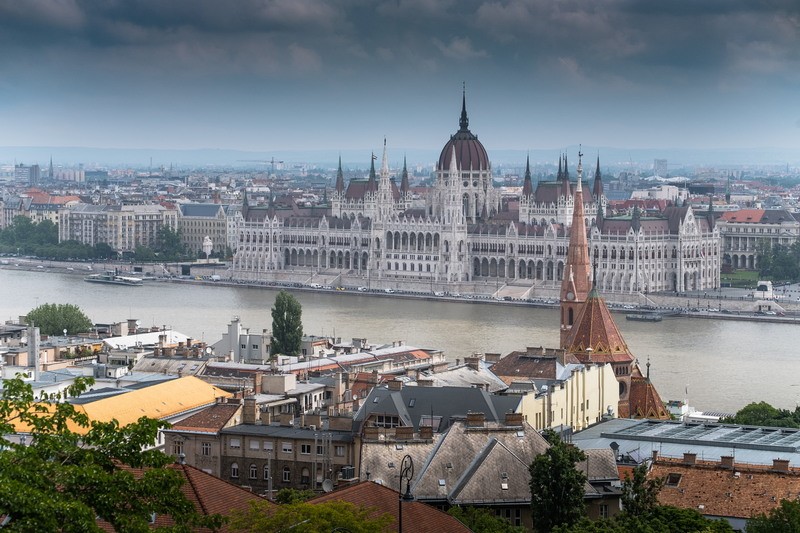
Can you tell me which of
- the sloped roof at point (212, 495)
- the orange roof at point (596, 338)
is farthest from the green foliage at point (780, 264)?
the sloped roof at point (212, 495)

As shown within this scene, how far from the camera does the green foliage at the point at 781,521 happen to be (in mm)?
15859

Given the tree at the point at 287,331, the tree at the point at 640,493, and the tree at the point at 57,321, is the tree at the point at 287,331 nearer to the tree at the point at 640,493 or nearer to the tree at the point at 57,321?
the tree at the point at 57,321

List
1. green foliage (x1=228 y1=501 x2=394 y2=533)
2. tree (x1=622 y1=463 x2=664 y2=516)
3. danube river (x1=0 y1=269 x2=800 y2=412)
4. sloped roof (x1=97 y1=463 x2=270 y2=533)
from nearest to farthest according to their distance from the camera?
green foliage (x1=228 y1=501 x2=394 y2=533) < sloped roof (x1=97 y1=463 x2=270 y2=533) < tree (x1=622 y1=463 x2=664 y2=516) < danube river (x1=0 y1=269 x2=800 y2=412)

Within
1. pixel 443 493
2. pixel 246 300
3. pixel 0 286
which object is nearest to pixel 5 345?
pixel 443 493

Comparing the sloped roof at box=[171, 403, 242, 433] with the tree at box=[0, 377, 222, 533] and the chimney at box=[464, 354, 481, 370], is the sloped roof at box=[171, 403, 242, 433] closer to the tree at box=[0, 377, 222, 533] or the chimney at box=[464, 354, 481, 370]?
the chimney at box=[464, 354, 481, 370]

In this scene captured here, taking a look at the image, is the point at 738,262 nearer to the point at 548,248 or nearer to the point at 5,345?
the point at 548,248

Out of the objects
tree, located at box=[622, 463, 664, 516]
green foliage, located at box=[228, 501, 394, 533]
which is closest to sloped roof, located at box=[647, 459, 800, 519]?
tree, located at box=[622, 463, 664, 516]

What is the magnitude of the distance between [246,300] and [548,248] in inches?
600

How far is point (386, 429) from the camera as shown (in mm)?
19953

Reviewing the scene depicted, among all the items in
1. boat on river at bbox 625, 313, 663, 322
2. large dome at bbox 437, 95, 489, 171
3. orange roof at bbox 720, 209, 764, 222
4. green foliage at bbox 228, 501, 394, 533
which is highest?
large dome at bbox 437, 95, 489, 171

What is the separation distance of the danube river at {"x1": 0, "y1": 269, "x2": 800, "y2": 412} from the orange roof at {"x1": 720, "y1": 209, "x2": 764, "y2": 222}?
90.9 feet

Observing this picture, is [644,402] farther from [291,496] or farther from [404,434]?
[291,496]

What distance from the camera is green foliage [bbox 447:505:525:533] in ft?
52.9

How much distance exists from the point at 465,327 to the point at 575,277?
16.2 meters
